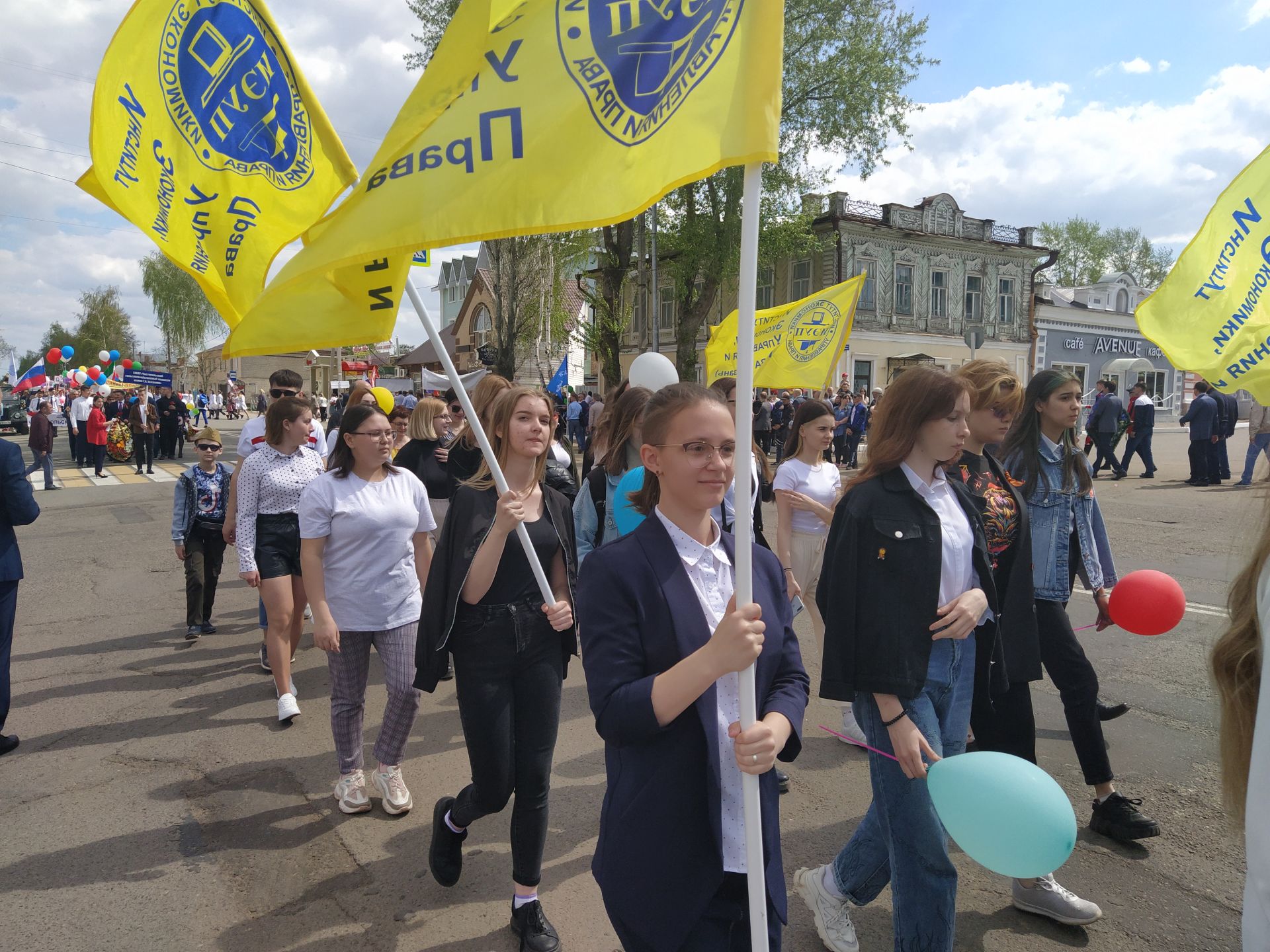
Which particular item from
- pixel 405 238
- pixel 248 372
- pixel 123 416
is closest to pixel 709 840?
pixel 405 238

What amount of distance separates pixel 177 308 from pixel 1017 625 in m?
Result: 69.8

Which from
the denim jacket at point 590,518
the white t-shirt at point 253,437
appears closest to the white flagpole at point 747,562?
the denim jacket at point 590,518

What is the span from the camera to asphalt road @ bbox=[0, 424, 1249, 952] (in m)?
3.01

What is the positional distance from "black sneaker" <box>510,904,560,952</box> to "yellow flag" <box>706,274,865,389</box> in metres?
5.18

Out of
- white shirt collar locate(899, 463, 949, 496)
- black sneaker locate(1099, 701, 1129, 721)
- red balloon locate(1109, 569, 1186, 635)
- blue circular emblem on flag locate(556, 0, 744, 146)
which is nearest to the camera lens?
blue circular emblem on flag locate(556, 0, 744, 146)

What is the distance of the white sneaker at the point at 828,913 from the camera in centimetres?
285

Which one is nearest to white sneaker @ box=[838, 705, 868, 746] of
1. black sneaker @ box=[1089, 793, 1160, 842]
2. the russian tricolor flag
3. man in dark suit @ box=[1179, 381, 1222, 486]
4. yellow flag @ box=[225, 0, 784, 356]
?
black sneaker @ box=[1089, 793, 1160, 842]

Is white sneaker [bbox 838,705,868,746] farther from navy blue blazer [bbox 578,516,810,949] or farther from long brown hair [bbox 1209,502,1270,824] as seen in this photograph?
long brown hair [bbox 1209,502,1270,824]

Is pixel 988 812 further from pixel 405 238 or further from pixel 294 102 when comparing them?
pixel 294 102

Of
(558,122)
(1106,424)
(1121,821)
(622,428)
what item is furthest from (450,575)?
(1106,424)

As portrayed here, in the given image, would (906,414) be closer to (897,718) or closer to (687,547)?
(897,718)

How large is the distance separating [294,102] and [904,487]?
2.43m

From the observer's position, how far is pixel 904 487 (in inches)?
102

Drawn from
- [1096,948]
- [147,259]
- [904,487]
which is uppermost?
[147,259]
